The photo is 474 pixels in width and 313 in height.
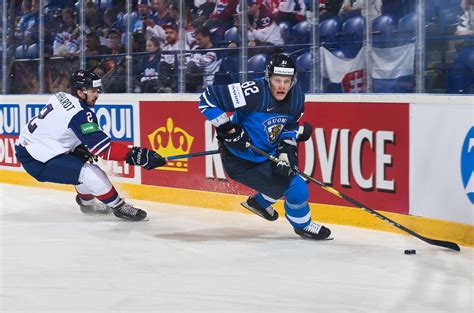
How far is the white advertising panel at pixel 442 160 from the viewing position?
466 cm

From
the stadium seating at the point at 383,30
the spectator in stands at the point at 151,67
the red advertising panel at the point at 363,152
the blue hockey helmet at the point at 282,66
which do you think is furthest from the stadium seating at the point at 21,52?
the blue hockey helmet at the point at 282,66

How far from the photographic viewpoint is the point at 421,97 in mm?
4953

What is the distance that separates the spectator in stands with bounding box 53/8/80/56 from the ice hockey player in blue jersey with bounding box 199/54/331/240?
3.19 m

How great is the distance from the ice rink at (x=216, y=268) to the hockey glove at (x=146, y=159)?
411mm

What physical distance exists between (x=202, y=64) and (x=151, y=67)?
54 centimetres

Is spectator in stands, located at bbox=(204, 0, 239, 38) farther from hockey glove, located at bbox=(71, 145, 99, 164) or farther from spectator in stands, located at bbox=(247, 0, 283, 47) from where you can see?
hockey glove, located at bbox=(71, 145, 99, 164)

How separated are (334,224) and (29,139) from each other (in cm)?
210

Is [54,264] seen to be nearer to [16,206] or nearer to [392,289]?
[392,289]

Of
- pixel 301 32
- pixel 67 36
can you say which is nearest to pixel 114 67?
pixel 67 36

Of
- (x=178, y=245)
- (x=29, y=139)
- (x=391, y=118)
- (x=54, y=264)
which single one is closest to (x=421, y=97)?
(x=391, y=118)

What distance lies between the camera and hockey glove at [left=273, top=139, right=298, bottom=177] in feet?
15.6

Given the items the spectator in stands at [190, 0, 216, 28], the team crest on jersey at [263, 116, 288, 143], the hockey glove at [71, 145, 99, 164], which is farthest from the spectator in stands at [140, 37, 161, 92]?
the team crest on jersey at [263, 116, 288, 143]

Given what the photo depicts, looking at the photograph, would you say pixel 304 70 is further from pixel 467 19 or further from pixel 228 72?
pixel 467 19

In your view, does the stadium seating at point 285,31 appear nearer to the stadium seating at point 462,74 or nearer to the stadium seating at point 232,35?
the stadium seating at point 232,35
